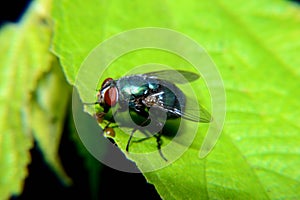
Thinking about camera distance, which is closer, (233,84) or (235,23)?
(233,84)

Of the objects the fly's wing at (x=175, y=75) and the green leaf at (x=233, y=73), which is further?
the fly's wing at (x=175, y=75)

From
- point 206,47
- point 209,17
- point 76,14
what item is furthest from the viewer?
point 209,17

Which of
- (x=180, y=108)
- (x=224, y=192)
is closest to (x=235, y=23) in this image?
(x=180, y=108)

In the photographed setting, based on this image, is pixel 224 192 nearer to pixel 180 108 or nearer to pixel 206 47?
pixel 180 108

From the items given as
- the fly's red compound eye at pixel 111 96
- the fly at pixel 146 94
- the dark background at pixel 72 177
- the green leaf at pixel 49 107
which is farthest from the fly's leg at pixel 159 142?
the dark background at pixel 72 177

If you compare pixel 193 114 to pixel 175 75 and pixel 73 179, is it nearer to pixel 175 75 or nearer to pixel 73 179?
pixel 175 75

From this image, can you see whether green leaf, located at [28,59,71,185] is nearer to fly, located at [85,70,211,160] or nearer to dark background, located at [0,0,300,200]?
fly, located at [85,70,211,160]

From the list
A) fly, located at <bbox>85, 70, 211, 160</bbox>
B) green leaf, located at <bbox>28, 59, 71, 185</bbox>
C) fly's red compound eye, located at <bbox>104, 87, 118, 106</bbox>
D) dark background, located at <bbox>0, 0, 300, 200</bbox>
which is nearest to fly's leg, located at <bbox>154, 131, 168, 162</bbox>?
fly, located at <bbox>85, 70, 211, 160</bbox>

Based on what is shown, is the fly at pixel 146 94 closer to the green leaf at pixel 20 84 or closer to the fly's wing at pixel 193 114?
the fly's wing at pixel 193 114
